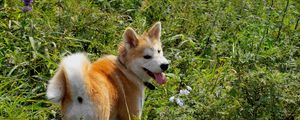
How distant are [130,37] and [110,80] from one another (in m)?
0.50

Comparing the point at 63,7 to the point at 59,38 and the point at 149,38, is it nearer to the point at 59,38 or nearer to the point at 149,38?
the point at 59,38

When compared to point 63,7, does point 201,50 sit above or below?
below

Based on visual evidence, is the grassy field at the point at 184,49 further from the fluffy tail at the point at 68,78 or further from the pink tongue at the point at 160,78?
the fluffy tail at the point at 68,78

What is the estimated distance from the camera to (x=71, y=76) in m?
4.26

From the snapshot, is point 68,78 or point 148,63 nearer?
point 68,78

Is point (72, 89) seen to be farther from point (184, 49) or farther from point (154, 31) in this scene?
point (184, 49)

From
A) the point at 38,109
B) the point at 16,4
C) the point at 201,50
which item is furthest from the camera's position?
the point at 201,50

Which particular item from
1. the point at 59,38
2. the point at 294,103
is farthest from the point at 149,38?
the point at 294,103

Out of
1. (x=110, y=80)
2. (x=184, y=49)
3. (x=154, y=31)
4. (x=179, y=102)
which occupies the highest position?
(x=154, y=31)

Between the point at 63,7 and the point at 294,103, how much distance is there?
10.0ft

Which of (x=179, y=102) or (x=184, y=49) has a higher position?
(x=179, y=102)

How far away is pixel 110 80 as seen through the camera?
4.98 metres

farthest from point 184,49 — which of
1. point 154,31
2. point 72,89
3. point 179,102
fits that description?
point 72,89

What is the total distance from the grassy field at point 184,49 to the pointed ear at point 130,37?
1.89 feet
